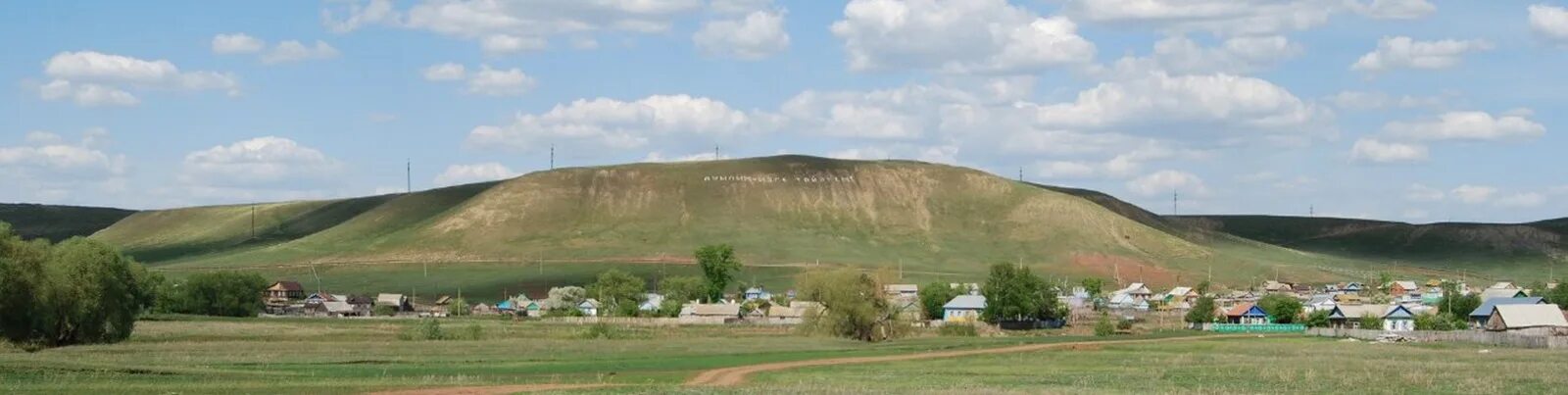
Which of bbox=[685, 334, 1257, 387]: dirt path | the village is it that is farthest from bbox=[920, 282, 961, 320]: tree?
bbox=[685, 334, 1257, 387]: dirt path

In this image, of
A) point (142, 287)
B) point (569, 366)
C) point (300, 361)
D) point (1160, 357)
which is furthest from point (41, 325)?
point (1160, 357)

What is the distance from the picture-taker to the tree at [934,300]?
605 feet

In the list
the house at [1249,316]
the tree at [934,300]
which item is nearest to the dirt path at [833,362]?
the house at [1249,316]

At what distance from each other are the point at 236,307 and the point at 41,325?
246 feet

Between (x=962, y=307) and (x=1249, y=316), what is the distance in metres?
28.5

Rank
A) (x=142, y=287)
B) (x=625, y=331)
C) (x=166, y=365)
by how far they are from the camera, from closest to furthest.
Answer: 1. (x=166, y=365)
2. (x=142, y=287)
3. (x=625, y=331)

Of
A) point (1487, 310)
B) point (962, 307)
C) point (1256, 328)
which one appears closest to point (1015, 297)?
point (962, 307)

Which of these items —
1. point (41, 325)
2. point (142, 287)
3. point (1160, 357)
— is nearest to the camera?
point (1160, 357)

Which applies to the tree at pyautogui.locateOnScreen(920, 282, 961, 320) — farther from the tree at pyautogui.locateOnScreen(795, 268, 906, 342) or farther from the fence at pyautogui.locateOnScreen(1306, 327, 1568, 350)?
the fence at pyautogui.locateOnScreen(1306, 327, 1568, 350)

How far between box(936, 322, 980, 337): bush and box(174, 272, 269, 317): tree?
72813 millimetres

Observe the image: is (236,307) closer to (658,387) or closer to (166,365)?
(166,365)

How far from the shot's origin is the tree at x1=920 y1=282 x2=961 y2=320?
184 m

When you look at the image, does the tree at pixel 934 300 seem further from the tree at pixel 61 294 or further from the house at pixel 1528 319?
the tree at pixel 61 294

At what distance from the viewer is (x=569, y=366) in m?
77.1
